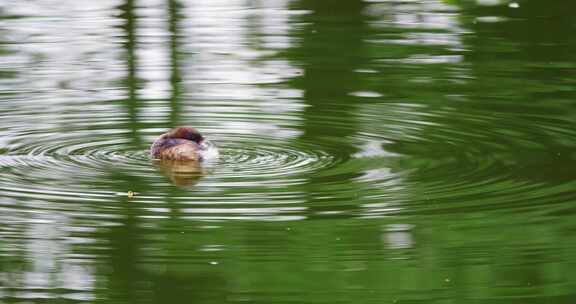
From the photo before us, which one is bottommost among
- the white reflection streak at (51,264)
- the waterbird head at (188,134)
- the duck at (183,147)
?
the white reflection streak at (51,264)

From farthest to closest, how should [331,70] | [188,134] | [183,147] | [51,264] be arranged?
[331,70], [188,134], [183,147], [51,264]

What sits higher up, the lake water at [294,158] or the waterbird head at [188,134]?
the waterbird head at [188,134]

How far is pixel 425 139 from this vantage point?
1213 centimetres

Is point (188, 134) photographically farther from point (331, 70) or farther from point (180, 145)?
point (331, 70)

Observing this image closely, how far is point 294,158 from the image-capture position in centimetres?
1152

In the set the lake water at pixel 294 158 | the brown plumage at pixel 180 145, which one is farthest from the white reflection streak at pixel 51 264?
the brown plumage at pixel 180 145

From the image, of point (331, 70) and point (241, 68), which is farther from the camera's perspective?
point (241, 68)

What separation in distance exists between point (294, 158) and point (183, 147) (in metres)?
0.83

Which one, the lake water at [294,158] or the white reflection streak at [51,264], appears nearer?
the white reflection streak at [51,264]

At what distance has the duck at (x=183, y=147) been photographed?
450 inches

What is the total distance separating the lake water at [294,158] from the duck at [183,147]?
0.11 meters

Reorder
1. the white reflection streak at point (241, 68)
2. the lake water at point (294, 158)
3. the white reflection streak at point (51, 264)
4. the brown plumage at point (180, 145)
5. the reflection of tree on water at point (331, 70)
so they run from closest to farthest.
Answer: the white reflection streak at point (51, 264) < the lake water at point (294, 158) < the brown plumage at point (180, 145) < the reflection of tree on water at point (331, 70) < the white reflection streak at point (241, 68)

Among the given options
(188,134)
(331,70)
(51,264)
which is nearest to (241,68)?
(331,70)

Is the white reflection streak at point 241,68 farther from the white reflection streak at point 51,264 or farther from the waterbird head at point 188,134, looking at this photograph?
the white reflection streak at point 51,264
